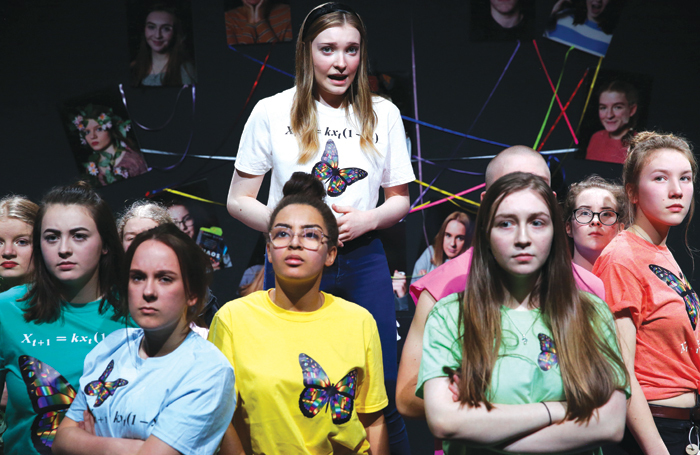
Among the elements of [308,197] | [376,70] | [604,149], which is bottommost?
[308,197]

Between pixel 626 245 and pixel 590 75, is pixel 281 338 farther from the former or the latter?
pixel 590 75

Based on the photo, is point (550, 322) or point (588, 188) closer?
point (550, 322)

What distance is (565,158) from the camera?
3.41 m

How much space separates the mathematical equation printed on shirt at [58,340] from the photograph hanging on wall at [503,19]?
2495 millimetres

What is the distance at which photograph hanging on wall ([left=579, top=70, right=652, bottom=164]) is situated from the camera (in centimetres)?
339

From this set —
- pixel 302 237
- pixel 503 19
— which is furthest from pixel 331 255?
pixel 503 19

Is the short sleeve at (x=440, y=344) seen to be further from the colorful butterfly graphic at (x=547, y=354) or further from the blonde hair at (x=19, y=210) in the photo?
the blonde hair at (x=19, y=210)

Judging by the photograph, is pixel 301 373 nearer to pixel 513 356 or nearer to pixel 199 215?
pixel 513 356

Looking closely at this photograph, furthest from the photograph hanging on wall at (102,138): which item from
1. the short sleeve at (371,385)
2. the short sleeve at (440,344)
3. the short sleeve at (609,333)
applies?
the short sleeve at (609,333)

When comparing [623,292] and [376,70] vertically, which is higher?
[376,70]

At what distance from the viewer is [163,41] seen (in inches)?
135

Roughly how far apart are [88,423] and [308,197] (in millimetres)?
839

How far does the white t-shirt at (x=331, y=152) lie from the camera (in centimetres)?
202

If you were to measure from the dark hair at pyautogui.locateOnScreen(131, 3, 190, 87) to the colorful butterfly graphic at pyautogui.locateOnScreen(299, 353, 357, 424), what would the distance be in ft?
7.28
